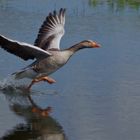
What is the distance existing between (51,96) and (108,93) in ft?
2.60

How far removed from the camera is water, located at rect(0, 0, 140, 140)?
831cm

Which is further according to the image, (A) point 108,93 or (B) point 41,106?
(A) point 108,93

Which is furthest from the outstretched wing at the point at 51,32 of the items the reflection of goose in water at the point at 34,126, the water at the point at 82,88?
the reflection of goose in water at the point at 34,126

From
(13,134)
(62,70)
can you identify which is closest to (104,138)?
(13,134)

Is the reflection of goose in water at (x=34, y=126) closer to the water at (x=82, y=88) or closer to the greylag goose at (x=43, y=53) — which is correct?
the water at (x=82, y=88)

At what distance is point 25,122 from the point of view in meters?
8.62

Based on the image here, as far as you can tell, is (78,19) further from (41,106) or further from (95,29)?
(41,106)

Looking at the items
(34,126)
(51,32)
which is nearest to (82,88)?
(51,32)

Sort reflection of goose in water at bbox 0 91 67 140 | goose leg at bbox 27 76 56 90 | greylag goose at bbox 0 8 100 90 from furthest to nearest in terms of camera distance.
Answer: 1. goose leg at bbox 27 76 56 90
2. greylag goose at bbox 0 8 100 90
3. reflection of goose in water at bbox 0 91 67 140

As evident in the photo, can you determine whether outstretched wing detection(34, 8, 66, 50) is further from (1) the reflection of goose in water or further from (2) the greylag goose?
(1) the reflection of goose in water

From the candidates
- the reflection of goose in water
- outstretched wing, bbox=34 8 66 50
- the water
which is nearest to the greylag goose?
outstretched wing, bbox=34 8 66 50

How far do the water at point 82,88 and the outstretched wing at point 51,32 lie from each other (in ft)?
1.60

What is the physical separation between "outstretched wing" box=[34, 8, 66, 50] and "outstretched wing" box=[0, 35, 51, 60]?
684mm

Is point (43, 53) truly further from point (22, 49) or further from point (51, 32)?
point (51, 32)
